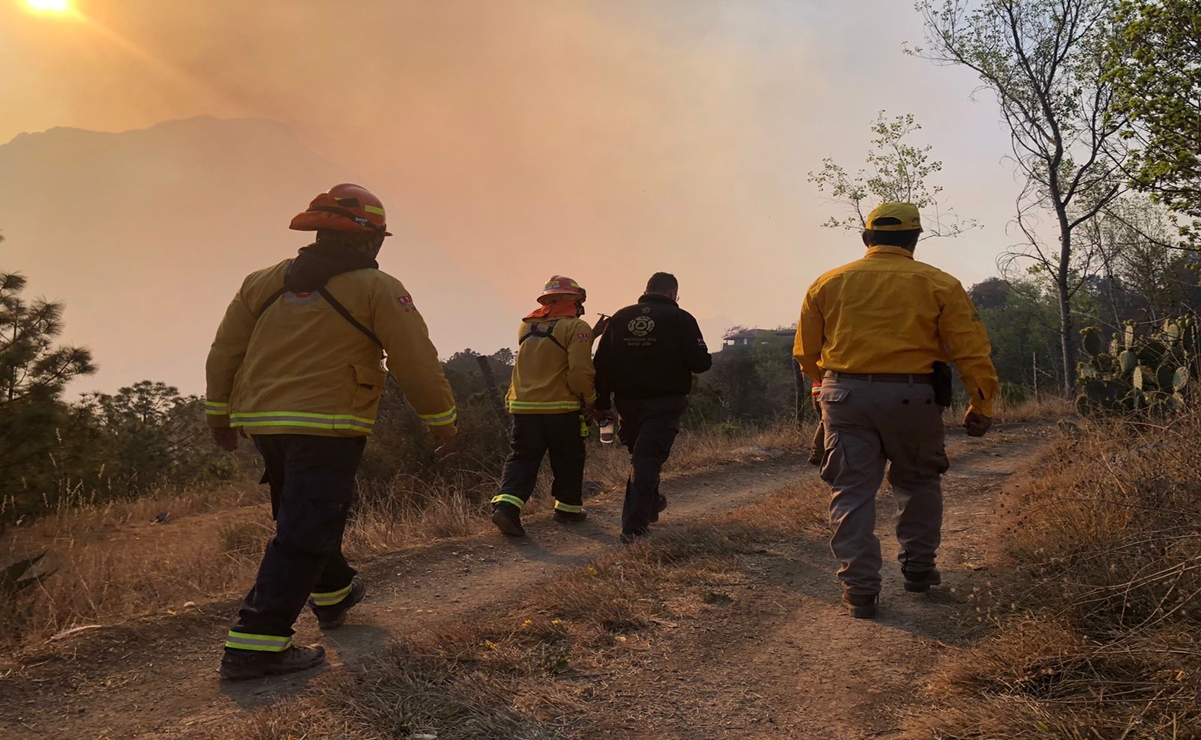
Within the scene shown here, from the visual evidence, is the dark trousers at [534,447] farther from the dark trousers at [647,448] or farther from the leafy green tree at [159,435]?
the leafy green tree at [159,435]

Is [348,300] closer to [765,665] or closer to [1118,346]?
[765,665]

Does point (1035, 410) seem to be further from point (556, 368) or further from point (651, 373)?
point (556, 368)

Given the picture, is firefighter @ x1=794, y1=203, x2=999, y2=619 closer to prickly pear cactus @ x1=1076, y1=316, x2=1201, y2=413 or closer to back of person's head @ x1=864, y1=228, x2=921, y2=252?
back of person's head @ x1=864, y1=228, x2=921, y2=252

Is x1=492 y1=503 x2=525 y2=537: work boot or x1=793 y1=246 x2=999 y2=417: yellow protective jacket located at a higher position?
x1=793 y1=246 x2=999 y2=417: yellow protective jacket

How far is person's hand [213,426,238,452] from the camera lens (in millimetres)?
3797

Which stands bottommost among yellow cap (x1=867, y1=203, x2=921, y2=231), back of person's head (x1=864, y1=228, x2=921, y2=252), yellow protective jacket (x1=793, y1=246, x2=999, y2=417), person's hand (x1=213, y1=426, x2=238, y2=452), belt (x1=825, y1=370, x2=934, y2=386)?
person's hand (x1=213, y1=426, x2=238, y2=452)

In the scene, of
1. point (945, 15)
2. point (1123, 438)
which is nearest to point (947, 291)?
point (1123, 438)

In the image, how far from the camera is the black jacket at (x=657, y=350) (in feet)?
19.2

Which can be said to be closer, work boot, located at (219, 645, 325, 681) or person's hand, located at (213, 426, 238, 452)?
work boot, located at (219, 645, 325, 681)

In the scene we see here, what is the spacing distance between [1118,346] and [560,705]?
970 centimetres

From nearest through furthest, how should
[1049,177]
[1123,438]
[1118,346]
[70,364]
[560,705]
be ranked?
[560,705]
[1123,438]
[1118,346]
[70,364]
[1049,177]

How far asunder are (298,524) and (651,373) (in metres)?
3.07

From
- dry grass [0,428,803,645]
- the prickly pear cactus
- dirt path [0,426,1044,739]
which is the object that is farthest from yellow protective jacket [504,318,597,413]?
the prickly pear cactus

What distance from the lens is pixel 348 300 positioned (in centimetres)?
357
